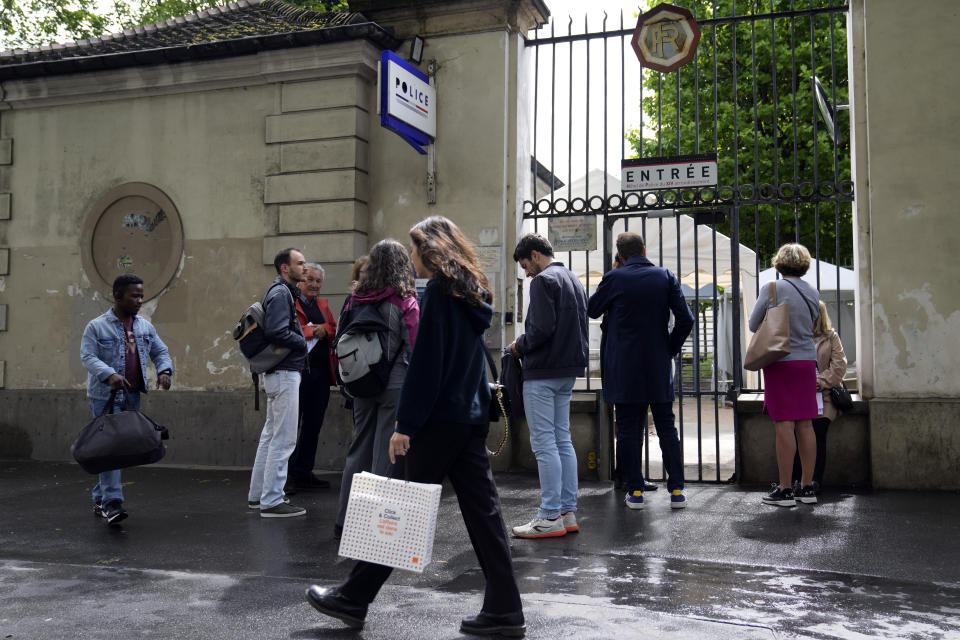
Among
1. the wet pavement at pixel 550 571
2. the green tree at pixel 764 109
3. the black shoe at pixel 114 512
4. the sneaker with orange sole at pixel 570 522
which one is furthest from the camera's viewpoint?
the green tree at pixel 764 109

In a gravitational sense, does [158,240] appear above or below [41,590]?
above

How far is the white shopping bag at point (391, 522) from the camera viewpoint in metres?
3.27

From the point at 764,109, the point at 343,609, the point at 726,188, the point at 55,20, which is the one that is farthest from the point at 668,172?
the point at 55,20

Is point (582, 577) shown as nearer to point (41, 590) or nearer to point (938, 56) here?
point (41, 590)

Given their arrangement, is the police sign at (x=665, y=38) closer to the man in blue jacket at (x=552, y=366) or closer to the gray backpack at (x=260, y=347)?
the man in blue jacket at (x=552, y=366)

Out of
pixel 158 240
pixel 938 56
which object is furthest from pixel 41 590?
pixel 938 56

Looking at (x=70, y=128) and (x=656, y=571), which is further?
(x=70, y=128)

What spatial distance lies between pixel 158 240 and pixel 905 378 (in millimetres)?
7174

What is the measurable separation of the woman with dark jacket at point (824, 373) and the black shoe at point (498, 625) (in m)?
3.88

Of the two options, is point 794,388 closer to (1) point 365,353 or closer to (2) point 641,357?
(2) point 641,357

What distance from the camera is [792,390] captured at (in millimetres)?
6141

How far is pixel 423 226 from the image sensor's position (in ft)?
11.8

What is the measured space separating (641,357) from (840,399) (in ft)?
5.73

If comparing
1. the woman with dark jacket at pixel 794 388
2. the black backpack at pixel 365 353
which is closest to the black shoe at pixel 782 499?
the woman with dark jacket at pixel 794 388
